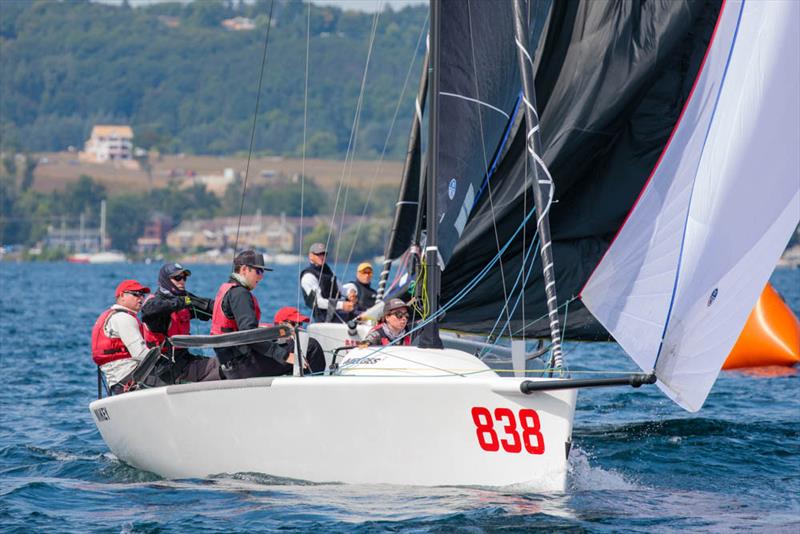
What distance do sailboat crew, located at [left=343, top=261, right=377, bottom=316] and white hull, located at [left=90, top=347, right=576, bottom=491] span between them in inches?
160

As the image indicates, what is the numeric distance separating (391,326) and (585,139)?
7.75 ft

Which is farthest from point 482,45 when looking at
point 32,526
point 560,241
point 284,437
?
point 32,526

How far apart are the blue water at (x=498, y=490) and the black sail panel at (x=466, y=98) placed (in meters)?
1.65

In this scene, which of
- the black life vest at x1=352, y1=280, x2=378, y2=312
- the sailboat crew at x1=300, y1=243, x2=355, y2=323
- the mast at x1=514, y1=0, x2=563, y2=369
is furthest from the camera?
the black life vest at x1=352, y1=280, x2=378, y2=312

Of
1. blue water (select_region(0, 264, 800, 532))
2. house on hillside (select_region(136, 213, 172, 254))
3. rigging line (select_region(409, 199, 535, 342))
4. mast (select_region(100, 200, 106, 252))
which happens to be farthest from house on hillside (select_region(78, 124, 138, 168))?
rigging line (select_region(409, 199, 535, 342))

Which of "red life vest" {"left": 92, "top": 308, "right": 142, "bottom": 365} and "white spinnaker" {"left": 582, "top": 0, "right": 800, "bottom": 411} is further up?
"white spinnaker" {"left": 582, "top": 0, "right": 800, "bottom": 411}

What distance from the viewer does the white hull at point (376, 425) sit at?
6.79m

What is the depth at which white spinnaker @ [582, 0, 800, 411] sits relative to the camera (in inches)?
253

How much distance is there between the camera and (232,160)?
14750cm

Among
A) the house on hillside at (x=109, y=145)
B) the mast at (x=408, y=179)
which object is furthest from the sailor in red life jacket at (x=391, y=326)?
the house on hillside at (x=109, y=145)

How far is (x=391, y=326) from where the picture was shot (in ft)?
25.8

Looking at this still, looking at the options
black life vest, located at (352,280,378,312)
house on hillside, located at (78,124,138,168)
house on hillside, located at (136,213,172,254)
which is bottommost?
house on hillside, located at (136,213,172,254)

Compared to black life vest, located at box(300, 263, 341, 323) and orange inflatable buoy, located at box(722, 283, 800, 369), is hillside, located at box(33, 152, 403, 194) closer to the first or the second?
orange inflatable buoy, located at box(722, 283, 800, 369)

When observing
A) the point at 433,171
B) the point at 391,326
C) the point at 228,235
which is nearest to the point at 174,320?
the point at 391,326
